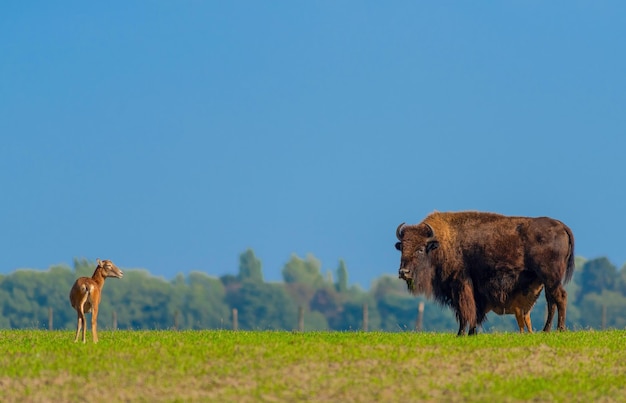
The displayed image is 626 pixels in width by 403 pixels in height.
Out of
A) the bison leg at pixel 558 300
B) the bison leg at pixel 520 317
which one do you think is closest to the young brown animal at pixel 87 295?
the bison leg at pixel 520 317

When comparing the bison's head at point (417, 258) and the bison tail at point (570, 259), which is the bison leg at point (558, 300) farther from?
the bison's head at point (417, 258)

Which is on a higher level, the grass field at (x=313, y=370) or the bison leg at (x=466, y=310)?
the bison leg at (x=466, y=310)

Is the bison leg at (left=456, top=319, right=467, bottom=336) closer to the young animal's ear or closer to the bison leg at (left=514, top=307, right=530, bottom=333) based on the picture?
the young animal's ear

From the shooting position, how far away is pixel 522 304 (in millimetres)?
27188

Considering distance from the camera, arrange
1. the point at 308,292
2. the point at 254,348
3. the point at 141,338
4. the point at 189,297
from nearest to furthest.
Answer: the point at 254,348, the point at 141,338, the point at 189,297, the point at 308,292

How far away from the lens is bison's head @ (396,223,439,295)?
25.7 m

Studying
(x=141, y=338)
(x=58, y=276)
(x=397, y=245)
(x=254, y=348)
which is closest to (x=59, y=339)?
(x=141, y=338)

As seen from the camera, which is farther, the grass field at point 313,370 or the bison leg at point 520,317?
the bison leg at point 520,317

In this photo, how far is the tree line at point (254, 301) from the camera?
115 meters

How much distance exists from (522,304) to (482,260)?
1.86 metres

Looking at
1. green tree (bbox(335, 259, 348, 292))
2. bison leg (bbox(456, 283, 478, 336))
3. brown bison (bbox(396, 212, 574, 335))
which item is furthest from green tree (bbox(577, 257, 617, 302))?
bison leg (bbox(456, 283, 478, 336))

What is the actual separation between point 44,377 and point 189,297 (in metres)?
110

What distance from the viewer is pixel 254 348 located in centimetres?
2058

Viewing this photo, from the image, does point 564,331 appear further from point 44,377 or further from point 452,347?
point 44,377
